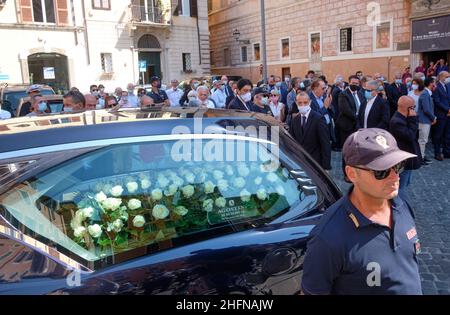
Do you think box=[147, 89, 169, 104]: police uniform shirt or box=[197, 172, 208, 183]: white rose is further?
box=[147, 89, 169, 104]: police uniform shirt

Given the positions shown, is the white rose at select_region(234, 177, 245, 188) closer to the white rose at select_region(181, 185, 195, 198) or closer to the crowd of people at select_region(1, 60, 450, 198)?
the white rose at select_region(181, 185, 195, 198)

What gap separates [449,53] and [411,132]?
16.3 meters

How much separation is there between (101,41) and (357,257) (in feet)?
88.0

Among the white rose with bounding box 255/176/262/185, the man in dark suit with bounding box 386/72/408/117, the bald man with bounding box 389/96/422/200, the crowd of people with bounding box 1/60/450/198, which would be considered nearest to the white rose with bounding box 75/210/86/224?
the white rose with bounding box 255/176/262/185

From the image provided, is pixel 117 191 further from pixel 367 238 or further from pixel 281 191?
pixel 367 238

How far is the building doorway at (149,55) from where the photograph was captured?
28500 millimetres

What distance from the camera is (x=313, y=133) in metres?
5.73

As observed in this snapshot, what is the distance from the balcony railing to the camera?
27.5 m

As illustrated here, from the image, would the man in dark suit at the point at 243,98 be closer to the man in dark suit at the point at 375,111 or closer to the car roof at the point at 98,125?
the man in dark suit at the point at 375,111

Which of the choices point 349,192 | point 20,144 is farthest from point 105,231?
point 349,192

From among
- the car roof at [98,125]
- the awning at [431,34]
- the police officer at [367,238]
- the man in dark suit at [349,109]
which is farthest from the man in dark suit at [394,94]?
the police officer at [367,238]

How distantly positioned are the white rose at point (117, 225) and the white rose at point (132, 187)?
203 mm

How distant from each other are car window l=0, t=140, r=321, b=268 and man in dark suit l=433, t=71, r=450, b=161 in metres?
7.64

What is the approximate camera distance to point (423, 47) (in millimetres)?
19359
